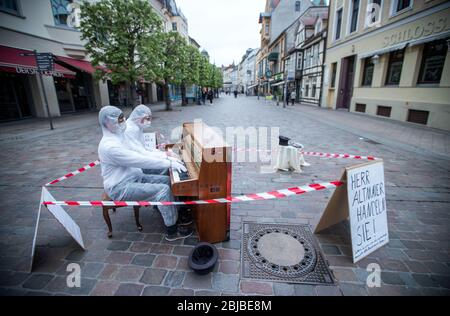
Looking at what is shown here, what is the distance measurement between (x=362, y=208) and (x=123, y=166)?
3.10 m

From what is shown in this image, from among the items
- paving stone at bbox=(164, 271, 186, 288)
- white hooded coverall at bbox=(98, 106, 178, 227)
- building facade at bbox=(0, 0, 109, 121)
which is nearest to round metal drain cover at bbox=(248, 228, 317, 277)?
paving stone at bbox=(164, 271, 186, 288)

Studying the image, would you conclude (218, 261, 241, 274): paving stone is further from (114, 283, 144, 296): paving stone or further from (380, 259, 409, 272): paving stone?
(380, 259, 409, 272): paving stone

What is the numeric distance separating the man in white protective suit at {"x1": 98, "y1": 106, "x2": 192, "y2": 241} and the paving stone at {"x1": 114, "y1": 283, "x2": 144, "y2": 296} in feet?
2.52

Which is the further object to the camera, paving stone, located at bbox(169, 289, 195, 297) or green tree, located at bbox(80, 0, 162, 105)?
green tree, located at bbox(80, 0, 162, 105)

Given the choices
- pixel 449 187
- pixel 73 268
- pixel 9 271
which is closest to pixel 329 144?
pixel 449 187

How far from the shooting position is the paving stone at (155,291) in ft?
7.02

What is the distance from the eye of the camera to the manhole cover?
7.79 ft

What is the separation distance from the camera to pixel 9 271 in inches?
96.0

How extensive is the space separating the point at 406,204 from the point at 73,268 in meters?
5.16

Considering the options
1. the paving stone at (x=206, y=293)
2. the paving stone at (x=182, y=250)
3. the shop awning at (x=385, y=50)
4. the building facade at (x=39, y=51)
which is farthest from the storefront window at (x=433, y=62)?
the building facade at (x=39, y=51)

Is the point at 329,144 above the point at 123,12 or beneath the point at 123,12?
beneath

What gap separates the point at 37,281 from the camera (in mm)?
2299
